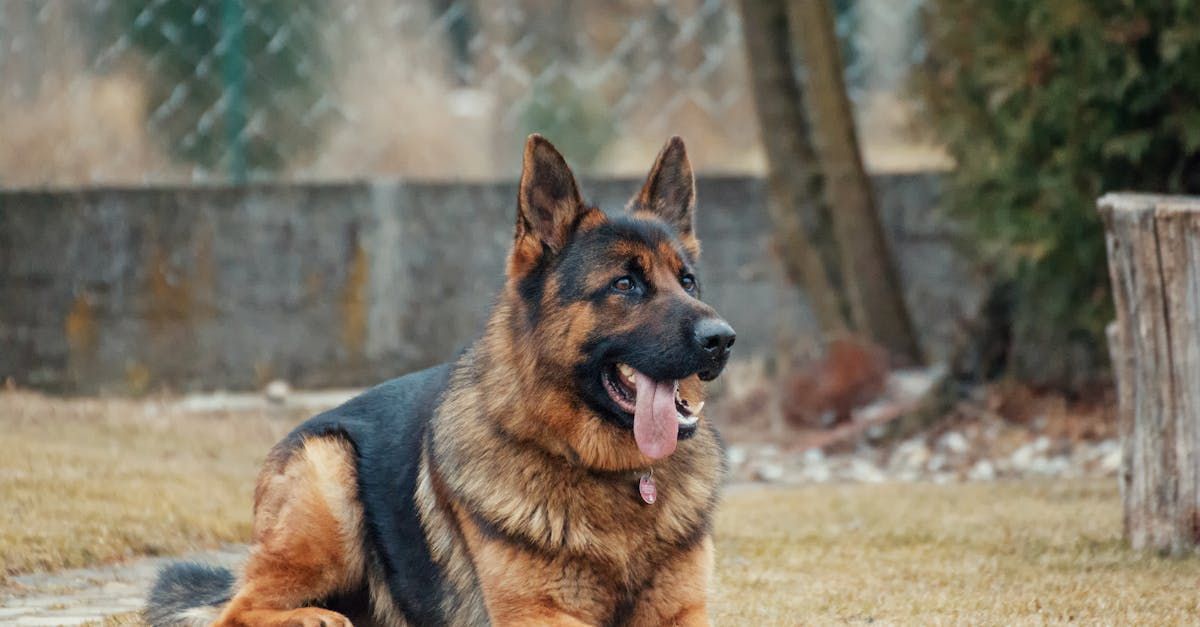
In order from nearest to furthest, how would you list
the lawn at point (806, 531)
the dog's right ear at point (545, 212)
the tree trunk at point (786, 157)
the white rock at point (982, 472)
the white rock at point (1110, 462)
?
the dog's right ear at point (545, 212) < the lawn at point (806, 531) < the white rock at point (1110, 462) < the white rock at point (982, 472) < the tree trunk at point (786, 157)

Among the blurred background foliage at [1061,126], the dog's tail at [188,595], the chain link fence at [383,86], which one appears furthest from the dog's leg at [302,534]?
the chain link fence at [383,86]

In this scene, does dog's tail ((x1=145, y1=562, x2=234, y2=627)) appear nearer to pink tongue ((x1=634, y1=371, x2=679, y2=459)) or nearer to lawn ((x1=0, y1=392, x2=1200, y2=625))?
lawn ((x1=0, y1=392, x2=1200, y2=625))

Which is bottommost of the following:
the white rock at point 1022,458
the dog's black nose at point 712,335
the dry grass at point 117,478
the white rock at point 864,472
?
the white rock at point 1022,458

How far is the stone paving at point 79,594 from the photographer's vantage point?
16.0 feet

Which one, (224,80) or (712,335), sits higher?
(224,80)

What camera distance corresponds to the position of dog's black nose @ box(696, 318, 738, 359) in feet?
13.9

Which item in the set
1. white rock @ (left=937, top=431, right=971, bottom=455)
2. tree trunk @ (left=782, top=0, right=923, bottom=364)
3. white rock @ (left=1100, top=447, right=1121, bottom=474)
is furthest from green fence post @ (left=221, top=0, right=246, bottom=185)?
white rock @ (left=1100, top=447, right=1121, bottom=474)

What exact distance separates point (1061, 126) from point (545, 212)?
514 cm

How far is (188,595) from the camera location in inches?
187

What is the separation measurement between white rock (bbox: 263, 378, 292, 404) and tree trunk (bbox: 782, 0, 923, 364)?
13.6 feet

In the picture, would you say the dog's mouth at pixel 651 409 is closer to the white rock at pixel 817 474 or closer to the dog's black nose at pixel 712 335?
the dog's black nose at pixel 712 335

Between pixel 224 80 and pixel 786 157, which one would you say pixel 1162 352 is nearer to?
pixel 786 157

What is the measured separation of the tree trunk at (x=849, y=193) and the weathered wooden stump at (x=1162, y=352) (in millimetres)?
4674

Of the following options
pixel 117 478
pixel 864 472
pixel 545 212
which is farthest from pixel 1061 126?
pixel 117 478
